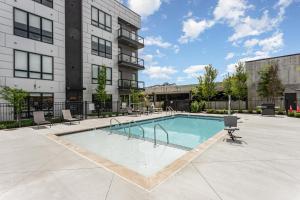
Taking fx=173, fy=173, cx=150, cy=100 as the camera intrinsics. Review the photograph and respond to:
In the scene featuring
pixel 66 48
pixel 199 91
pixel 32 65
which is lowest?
pixel 199 91

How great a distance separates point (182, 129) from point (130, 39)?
16776 mm

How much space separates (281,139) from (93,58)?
63.5 ft

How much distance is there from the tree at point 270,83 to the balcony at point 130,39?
56.2ft

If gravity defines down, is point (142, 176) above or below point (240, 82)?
below

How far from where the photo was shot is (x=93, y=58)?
20719 millimetres

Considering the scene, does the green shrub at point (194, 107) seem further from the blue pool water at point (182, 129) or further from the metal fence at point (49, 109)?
the metal fence at point (49, 109)

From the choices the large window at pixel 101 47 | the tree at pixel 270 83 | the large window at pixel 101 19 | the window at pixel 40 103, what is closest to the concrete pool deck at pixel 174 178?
the window at pixel 40 103

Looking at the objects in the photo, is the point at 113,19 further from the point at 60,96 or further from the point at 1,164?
the point at 1,164

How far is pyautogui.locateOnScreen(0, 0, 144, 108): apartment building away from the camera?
14430 mm

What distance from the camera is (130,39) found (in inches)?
965

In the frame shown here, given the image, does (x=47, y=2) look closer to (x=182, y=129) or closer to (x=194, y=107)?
(x=182, y=129)

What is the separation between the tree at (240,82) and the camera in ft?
73.8

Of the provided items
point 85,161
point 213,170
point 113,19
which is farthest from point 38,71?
point 213,170

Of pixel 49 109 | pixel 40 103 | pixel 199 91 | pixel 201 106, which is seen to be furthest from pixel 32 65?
pixel 199 91
